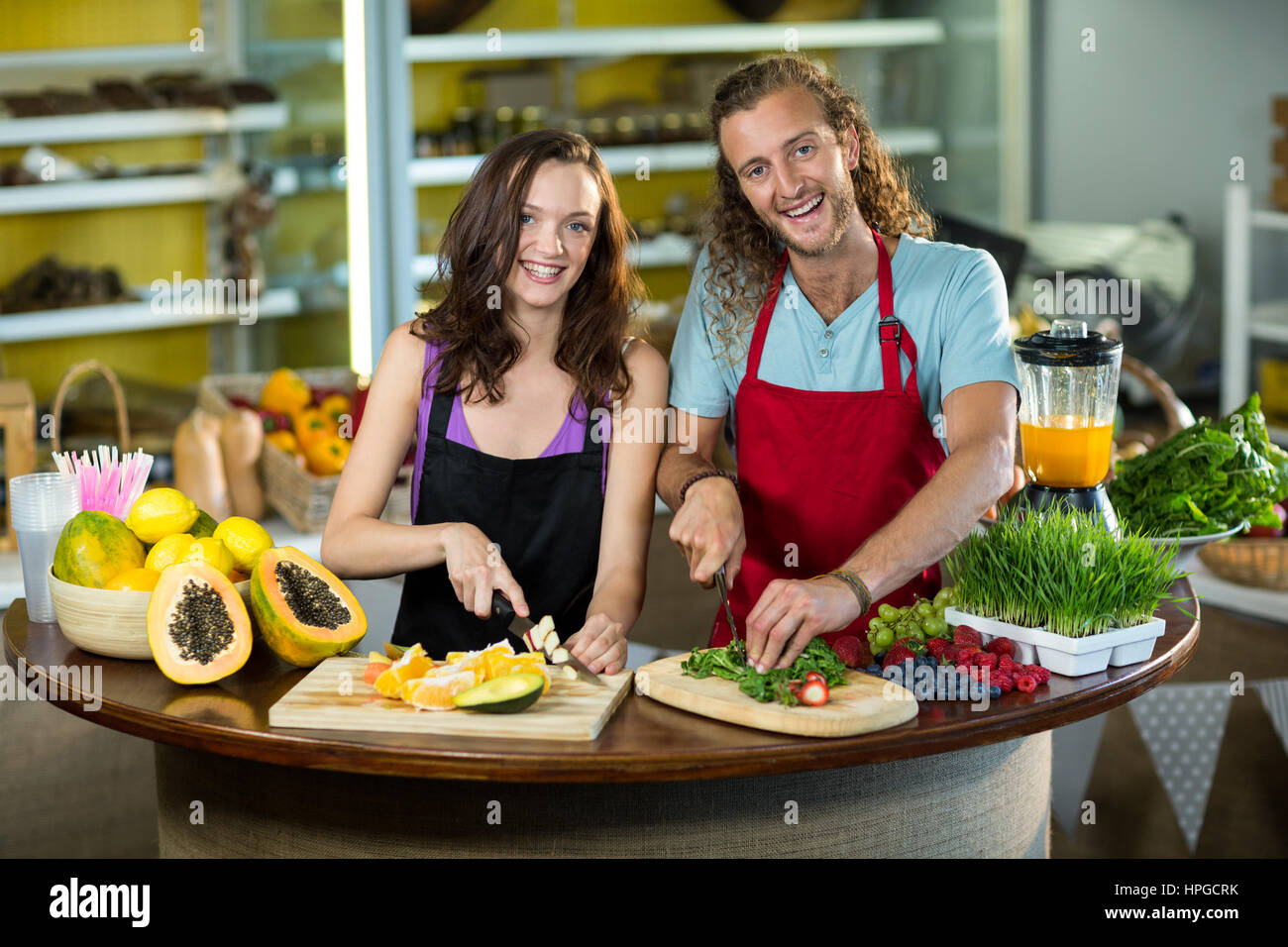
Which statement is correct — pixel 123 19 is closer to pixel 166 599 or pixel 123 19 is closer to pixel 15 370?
pixel 15 370

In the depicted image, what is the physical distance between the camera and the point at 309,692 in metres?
1.81

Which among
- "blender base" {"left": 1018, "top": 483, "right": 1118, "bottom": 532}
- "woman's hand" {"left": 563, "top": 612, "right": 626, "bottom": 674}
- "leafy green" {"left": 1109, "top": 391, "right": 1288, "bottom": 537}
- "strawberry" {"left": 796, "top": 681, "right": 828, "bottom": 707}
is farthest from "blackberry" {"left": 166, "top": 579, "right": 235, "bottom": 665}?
"leafy green" {"left": 1109, "top": 391, "right": 1288, "bottom": 537}

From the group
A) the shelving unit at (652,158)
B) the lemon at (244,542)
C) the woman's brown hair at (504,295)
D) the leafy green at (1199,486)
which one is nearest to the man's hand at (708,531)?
the woman's brown hair at (504,295)

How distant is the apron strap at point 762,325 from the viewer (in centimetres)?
244

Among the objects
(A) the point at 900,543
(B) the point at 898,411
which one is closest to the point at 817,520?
(B) the point at 898,411

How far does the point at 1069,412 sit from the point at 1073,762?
1482 mm

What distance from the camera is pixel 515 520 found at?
244 centimetres

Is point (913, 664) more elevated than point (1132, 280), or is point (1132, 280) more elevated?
point (1132, 280)

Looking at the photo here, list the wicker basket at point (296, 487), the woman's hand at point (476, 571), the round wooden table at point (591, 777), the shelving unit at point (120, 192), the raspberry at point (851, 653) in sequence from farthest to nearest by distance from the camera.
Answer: the shelving unit at point (120, 192), the wicker basket at point (296, 487), the woman's hand at point (476, 571), the raspberry at point (851, 653), the round wooden table at point (591, 777)

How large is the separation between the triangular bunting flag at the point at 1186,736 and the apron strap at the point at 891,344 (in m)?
1.45

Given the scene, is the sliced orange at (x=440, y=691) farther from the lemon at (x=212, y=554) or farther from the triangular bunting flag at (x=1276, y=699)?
the triangular bunting flag at (x=1276, y=699)

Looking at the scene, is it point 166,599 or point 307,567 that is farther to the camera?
point 307,567

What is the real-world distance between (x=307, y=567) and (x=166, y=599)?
0.22m

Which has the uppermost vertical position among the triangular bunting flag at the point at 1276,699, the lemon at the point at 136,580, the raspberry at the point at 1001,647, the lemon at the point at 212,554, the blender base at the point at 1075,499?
the blender base at the point at 1075,499
